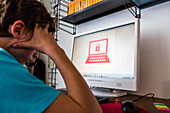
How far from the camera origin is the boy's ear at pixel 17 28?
1.33 feet

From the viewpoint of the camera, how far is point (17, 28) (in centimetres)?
41

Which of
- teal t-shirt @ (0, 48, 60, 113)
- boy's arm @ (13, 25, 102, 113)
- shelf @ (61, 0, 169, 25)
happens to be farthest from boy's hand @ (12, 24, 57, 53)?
shelf @ (61, 0, 169, 25)

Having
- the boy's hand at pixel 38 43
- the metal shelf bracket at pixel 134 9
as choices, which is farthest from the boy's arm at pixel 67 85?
the metal shelf bracket at pixel 134 9

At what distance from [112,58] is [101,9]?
1.81 ft

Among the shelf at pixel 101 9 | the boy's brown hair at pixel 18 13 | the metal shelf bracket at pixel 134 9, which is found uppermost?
the shelf at pixel 101 9

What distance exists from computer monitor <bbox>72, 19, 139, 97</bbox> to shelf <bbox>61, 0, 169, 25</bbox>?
0.81ft

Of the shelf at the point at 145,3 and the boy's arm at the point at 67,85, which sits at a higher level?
the shelf at the point at 145,3

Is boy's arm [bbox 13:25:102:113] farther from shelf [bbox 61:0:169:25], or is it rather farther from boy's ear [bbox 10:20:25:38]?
shelf [bbox 61:0:169:25]

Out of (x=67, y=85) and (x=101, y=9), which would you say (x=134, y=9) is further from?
(x=67, y=85)

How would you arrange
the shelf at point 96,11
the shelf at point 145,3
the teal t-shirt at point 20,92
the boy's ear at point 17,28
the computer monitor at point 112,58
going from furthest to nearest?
the shelf at point 96,11, the shelf at point 145,3, the computer monitor at point 112,58, the boy's ear at point 17,28, the teal t-shirt at point 20,92

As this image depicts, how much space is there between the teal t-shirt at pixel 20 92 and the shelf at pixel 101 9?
964 mm

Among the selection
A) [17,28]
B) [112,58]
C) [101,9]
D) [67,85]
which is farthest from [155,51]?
[17,28]

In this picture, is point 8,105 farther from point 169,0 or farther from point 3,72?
point 169,0

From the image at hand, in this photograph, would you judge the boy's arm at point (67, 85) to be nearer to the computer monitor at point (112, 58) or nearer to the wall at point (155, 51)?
the computer monitor at point (112, 58)
